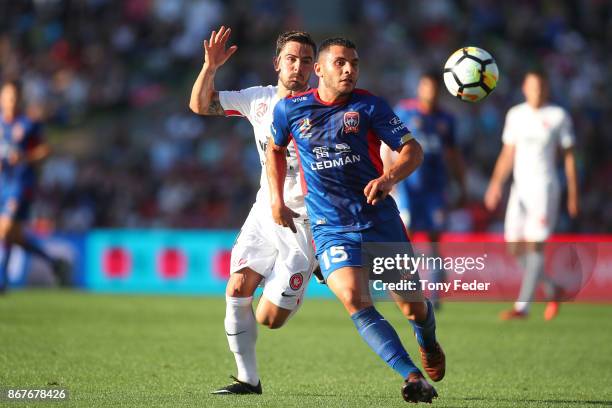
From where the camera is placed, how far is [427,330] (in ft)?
21.0

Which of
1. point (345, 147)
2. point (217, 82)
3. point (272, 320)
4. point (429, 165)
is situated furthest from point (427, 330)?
point (217, 82)

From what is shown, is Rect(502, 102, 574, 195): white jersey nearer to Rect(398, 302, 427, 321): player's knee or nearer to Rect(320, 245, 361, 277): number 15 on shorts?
Rect(398, 302, 427, 321): player's knee

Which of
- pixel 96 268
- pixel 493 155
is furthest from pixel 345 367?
pixel 493 155

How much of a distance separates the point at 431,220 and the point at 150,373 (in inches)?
236

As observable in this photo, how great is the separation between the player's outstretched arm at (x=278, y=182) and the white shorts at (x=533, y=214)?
6107mm

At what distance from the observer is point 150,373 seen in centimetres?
739

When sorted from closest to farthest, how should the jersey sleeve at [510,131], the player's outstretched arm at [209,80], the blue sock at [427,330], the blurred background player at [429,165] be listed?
the blue sock at [427,330] < the player's outstretched arm at [209,80] < the jersey sleeve at [510,131] < the blurred background player at [429,165]

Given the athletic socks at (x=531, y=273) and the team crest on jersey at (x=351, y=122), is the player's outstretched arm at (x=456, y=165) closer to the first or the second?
the athletic socks at (x=531, y=273)

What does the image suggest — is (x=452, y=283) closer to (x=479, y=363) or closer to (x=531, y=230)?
(x=479, y=363)

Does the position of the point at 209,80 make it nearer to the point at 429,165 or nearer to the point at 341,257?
the point at 341,257

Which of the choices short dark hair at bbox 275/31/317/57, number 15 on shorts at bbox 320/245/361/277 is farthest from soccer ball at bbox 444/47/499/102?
number 15 on shorts at bbox 320/245/361/277

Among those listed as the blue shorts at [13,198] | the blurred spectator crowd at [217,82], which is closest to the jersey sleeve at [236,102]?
the blue shorts at [13,198]

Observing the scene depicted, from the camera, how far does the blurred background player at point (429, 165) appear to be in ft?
41.0

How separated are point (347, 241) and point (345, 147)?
531mm
